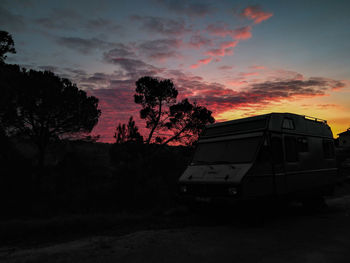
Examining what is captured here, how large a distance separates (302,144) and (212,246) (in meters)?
4.85

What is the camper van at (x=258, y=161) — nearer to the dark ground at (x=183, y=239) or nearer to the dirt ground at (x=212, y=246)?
the dark ground at (x=183, y=239)

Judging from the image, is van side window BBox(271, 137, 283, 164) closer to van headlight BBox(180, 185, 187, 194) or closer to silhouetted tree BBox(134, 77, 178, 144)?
van headlight BBox(180, 185, 187, 194)

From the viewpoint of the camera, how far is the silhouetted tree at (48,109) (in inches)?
840

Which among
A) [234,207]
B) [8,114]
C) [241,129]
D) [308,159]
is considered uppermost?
[8,114]

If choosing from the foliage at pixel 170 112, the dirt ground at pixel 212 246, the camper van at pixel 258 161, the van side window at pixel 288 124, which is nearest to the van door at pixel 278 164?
the camper van at pixel 258 161

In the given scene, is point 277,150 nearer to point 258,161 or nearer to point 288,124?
point 258,161

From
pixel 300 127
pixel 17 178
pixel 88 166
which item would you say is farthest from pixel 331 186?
pixel 88 166

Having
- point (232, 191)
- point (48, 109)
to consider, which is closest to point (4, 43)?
point (48, 109)

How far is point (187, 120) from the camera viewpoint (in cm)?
2327

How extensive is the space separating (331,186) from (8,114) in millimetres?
21657

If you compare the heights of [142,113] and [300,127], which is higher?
[142,113]

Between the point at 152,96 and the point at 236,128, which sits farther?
the point at 152,96

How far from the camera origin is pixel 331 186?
965cm

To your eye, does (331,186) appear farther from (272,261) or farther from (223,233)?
(272,261)
